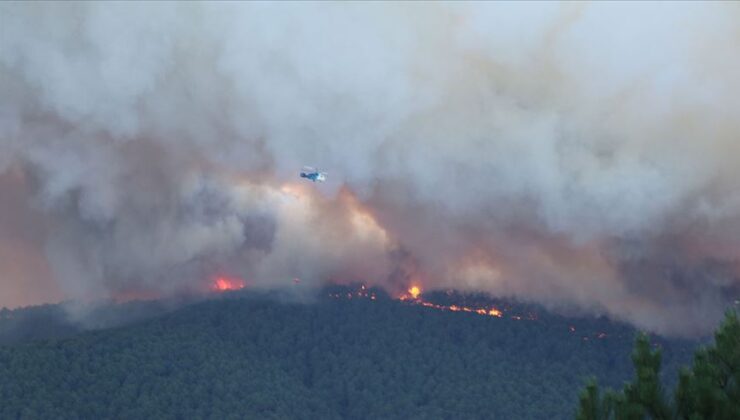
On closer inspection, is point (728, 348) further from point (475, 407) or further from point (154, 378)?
point (154, 378)

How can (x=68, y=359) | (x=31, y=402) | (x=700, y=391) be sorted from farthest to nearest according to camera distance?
(x=68, y=359) < (x=31, y=402) < (x=700, y=391)

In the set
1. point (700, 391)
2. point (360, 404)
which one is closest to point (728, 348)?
point (700, 391)

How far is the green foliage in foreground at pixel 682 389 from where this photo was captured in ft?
124

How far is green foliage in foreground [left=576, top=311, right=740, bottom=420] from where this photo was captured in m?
37.8

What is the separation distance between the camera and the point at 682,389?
38.1 m

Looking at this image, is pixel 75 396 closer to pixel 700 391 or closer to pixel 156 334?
pixel 156 334

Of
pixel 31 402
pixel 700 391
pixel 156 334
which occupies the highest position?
pixel 156 334

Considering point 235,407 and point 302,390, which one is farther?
point 302,390

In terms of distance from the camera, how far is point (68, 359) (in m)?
85.5

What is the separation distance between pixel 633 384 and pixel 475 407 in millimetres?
45510

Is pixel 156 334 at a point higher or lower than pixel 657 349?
higher

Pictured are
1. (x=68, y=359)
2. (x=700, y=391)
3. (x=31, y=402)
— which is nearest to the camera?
(x=700, y=391)

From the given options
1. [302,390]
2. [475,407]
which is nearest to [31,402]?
[302,390]

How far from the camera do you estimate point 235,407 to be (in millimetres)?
82500
